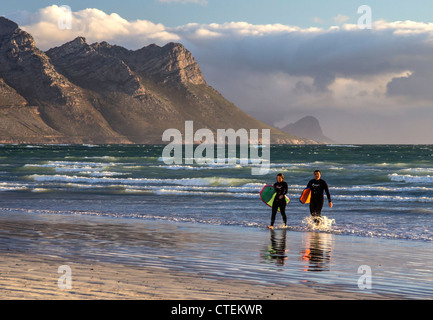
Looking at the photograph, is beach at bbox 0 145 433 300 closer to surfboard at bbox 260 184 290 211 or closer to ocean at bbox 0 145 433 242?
ocean at bbox 0 145 433 242

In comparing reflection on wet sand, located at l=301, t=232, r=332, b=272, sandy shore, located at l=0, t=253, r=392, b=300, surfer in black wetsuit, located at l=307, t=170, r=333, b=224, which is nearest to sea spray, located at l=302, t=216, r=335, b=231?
surfer in black wetsuit, located at l=307, t=170, r=333, b=224

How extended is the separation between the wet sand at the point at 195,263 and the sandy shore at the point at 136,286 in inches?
0.5

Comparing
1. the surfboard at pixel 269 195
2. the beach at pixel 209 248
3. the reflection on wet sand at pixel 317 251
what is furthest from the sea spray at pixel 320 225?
the surfboard at pixel 269 195

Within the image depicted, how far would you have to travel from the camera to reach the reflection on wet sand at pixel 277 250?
10627 millimetres

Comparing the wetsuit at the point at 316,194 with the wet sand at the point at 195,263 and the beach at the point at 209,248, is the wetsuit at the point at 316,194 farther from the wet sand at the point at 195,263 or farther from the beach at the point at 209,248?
the wet sand at the point at 195,263

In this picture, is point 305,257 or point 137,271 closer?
point 137,271

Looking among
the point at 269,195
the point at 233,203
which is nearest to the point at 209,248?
the point at 269,195

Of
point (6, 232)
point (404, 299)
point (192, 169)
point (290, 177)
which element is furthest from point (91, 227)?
point (192, 169)

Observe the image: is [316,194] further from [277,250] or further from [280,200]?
[277,250]

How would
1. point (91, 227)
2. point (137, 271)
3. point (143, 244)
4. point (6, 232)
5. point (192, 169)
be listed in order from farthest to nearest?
1. point (192, 169)
2. point (91, 227)
3. point (6, 232)
4. point (143, 244)
5. point (137, 271)

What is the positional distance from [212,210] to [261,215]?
6.88ft

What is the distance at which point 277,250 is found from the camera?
11.8 meters
